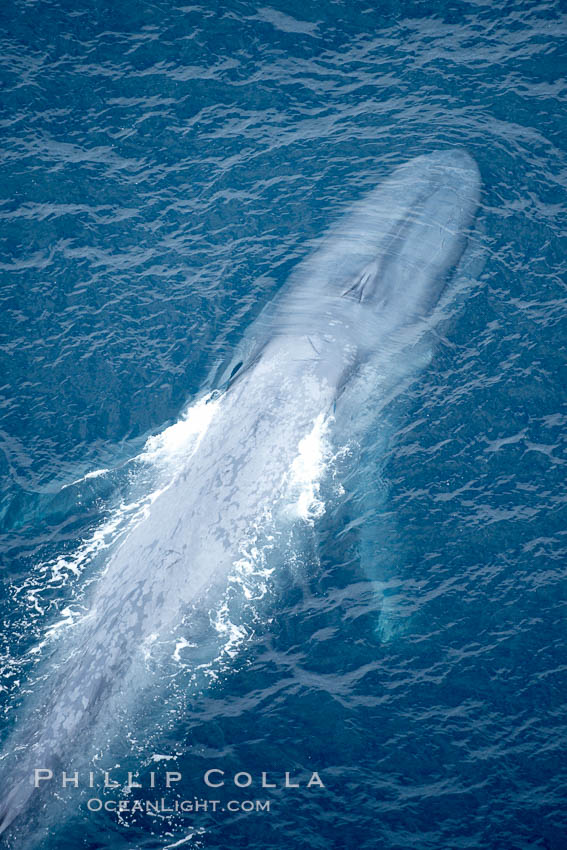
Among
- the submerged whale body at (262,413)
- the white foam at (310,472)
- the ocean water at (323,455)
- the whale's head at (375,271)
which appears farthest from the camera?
the whale's head at (375,271)

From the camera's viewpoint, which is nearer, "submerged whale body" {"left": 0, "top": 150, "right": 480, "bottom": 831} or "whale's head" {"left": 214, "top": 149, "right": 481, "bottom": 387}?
"submerged whale body" {"left": 0, "top": 150, "right": 480, "bottom": 831}

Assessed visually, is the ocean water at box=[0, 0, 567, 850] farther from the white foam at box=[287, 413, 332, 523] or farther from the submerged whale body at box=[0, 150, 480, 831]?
the submerged whale body at box=[0, 150, 480, 831]

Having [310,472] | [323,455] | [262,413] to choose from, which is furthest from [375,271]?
[310,472]

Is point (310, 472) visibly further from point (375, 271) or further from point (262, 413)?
point (375, 271)

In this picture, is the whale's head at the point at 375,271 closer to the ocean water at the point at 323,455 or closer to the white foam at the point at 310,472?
the ocean water at the point at 323,455

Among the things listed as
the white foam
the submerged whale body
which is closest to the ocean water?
the white foam

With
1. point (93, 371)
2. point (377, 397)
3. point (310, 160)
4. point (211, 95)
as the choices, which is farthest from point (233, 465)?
point (211, 95)

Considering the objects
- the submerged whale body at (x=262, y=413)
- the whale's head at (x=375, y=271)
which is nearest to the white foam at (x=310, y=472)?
the submerged whale body at (x=262, y=413)
